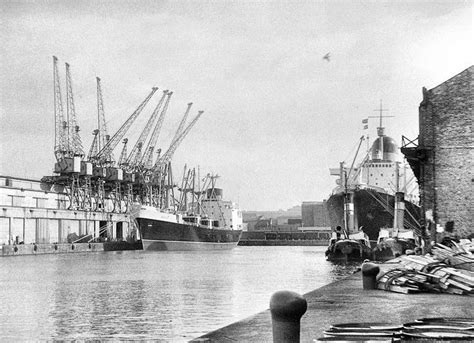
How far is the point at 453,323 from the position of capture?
8406mm

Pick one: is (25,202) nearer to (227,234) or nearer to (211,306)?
(227,234)

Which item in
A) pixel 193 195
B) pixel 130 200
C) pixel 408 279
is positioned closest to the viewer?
pixel 408 279

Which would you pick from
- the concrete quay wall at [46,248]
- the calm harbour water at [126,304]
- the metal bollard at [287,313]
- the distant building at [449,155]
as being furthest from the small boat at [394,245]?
the metal bollard at [287,313]

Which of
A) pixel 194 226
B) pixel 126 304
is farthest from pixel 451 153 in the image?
pixel 194 226

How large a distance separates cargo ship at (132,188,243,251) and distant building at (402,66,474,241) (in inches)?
2959

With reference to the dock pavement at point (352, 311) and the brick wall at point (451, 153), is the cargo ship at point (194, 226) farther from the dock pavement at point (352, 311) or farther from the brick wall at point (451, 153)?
the dock pavement at point (352, 311)

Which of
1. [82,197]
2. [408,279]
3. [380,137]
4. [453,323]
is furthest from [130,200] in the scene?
[453,323]

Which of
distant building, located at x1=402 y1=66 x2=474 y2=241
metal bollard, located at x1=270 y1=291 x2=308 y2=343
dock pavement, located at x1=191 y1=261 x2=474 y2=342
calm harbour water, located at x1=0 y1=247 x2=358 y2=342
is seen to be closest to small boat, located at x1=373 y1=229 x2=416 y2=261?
calm harbour water, located at x1=0 y1=247 x2=358 y2=342

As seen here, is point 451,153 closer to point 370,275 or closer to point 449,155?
point 449,155

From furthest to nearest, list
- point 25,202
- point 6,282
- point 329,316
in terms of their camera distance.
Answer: point 25,202 < point 6,282 < point 329,316

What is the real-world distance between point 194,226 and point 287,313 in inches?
4493

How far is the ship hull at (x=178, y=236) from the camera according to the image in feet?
351

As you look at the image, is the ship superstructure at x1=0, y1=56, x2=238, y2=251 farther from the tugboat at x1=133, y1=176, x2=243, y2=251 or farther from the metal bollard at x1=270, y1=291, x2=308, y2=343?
the metal bollard at x1=270, y1=291, x2=308, y2=343

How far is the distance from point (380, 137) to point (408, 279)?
293 feet
